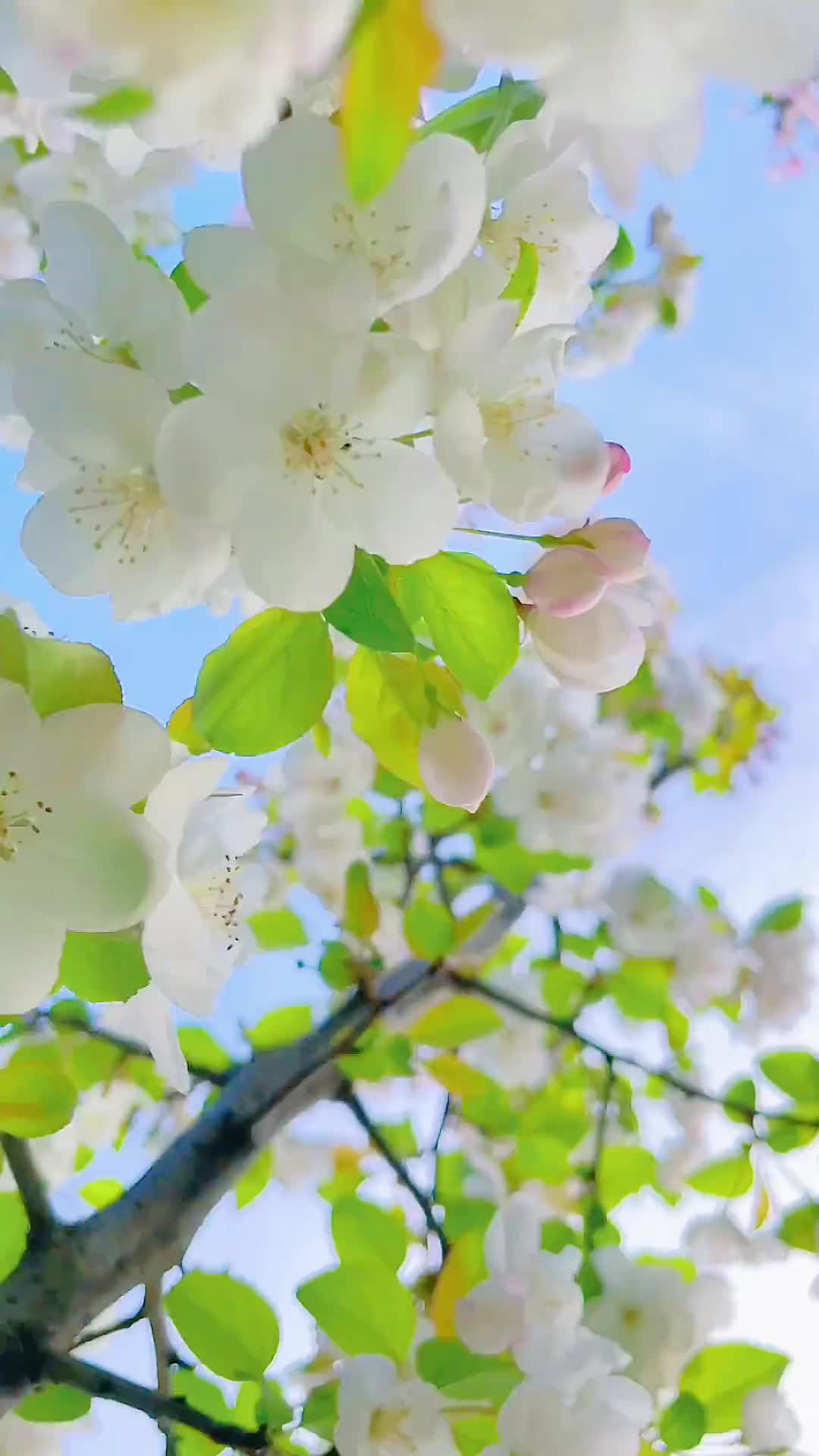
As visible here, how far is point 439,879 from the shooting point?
3.89 feet

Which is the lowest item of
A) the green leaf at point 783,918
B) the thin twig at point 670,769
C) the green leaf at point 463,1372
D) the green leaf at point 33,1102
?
the green leaf at point 33,1102

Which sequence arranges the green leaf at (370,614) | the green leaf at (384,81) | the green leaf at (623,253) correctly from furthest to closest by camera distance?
1. the green leaf at (623,253)
2. the green leaf at (370,614)
3. the green leaf at (384,81)

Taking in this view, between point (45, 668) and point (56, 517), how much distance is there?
76 mm

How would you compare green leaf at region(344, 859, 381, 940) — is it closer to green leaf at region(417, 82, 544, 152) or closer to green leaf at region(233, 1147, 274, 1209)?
green leaf at region(233, 1147, 274, 1209)

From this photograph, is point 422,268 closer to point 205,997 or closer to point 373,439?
point 373,439

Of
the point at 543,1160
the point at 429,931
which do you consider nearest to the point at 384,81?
the point at 429,931

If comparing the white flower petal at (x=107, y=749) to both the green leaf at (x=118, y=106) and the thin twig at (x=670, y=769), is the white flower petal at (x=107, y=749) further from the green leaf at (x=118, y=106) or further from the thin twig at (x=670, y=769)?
the thin twig at (x=670, y=769)

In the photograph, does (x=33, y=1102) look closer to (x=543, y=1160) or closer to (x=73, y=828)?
(x=73, y=828)

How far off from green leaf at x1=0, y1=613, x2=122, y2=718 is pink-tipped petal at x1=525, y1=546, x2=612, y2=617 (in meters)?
0.19

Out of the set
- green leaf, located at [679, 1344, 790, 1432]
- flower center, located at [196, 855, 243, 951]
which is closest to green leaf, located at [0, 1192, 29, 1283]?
flower center, located at [196, 855, 243, 951]

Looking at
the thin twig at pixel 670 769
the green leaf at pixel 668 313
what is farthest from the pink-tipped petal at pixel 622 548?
the green leaf at pixel 668 313

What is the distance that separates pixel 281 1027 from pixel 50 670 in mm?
756

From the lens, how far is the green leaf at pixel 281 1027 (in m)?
1.06

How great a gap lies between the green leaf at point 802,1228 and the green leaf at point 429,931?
1.41 feet
